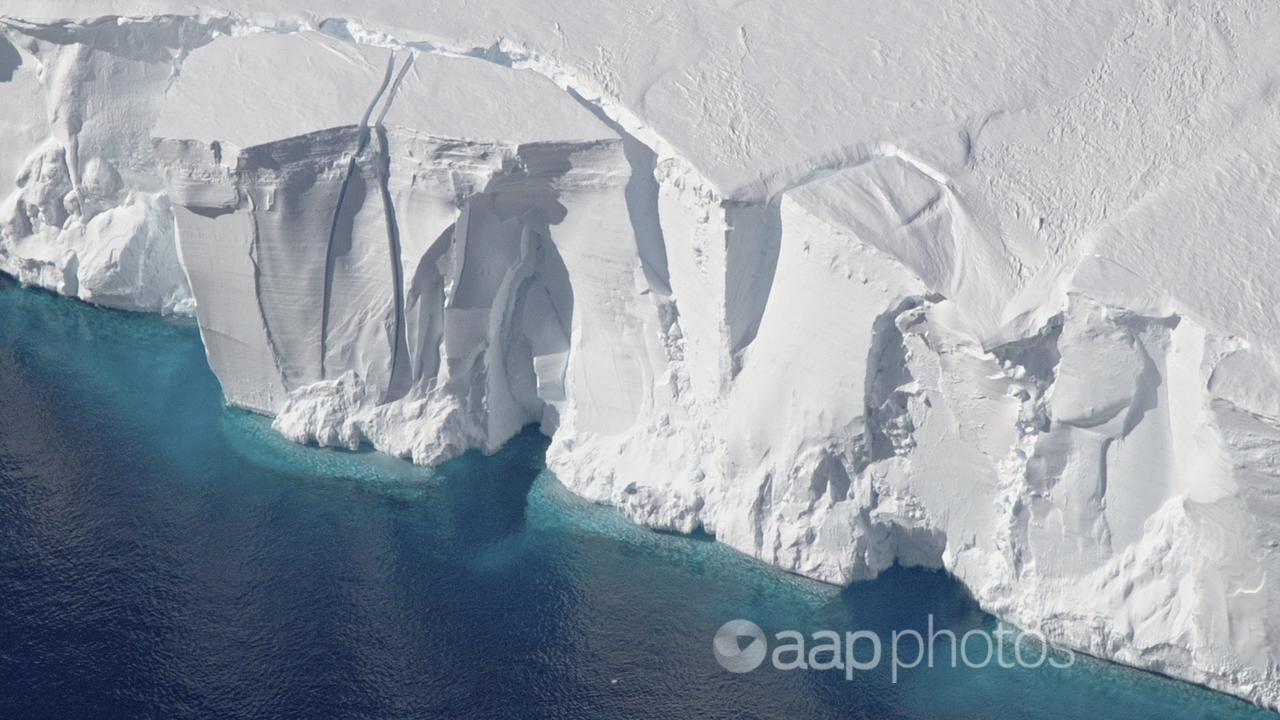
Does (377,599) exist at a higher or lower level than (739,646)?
lower

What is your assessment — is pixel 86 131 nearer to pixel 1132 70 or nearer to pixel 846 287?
pixel 846 287

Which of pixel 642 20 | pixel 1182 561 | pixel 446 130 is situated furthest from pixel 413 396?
pixel 1182 561

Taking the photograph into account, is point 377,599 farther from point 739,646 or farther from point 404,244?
point 404,244

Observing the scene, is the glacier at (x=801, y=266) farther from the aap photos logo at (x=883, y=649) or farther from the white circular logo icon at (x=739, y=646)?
the white circular logo icon at (x=739, y=646)

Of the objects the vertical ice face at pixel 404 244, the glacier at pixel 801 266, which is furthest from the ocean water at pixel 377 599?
the vertical ice face at pixel 404 244

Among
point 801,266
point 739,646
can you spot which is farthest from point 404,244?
point 739,646
